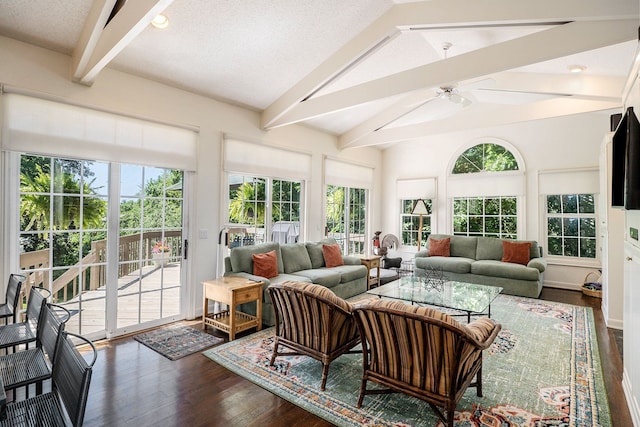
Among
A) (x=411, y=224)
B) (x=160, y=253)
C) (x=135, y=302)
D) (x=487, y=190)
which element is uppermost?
(x=487, y=190)

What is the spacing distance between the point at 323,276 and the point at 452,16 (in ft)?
10.9

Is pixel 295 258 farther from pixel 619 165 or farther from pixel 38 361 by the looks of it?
pixel 619 165

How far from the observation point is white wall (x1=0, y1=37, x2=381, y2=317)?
10.1 ft

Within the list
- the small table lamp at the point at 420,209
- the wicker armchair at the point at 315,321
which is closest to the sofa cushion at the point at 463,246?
the small table lamp at the point at 420,209

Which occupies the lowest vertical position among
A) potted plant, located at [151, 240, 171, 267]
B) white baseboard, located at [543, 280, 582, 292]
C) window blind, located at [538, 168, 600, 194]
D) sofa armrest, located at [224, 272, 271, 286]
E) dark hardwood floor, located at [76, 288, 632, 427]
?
dark hardwood floor, located at [76, 288, 632, 427]

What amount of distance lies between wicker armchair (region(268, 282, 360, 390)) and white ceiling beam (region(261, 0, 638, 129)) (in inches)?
103

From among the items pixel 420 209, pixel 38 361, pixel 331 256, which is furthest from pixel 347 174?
pixel 38 361

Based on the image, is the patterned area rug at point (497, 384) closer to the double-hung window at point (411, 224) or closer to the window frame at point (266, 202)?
the window frame at point (266, 202)

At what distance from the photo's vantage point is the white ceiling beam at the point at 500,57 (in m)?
2.78

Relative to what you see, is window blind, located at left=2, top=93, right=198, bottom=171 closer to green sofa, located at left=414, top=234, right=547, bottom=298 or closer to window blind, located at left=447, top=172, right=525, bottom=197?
green sofa, located at left=414, top=234, right=547, bottom=298

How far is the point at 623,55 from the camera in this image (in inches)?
138

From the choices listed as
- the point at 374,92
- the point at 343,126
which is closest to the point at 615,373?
the point at 374,92

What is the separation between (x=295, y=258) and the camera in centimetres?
509

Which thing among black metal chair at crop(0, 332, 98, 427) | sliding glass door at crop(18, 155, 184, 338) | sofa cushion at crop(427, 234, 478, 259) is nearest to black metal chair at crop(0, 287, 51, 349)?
black metal chair at crop(0, 332, 98, 427)
